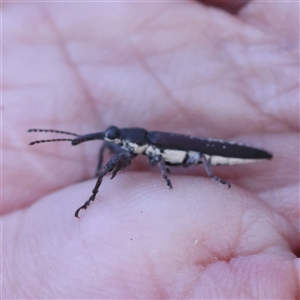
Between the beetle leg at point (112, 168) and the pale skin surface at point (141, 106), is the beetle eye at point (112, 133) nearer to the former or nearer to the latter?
the beetle leg at point (112, 168)

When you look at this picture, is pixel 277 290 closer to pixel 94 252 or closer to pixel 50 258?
pixel 94 252

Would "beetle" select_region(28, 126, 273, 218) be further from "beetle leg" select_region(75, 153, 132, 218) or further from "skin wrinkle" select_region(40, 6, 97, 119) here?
"skin wrinkle" select_region(40, 6, 97, 119)

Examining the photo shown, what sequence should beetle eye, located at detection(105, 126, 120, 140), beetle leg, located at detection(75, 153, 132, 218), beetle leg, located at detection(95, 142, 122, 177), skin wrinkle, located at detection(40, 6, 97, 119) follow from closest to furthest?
beetle leg, located at detection(75, 153, 132, 218) < beetle eye, located at detection(105, 126, 120, 140) < beetle leg, located at detection(95, 142, 122, 177) < skin wrinkle, located at detection(40, 6, 97, 119)

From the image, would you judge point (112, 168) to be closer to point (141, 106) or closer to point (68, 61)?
point (141, 106)

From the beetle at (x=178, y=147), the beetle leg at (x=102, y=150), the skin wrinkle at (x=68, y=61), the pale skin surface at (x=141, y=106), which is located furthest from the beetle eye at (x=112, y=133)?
the skin wrinkle at (x=68, y=61)

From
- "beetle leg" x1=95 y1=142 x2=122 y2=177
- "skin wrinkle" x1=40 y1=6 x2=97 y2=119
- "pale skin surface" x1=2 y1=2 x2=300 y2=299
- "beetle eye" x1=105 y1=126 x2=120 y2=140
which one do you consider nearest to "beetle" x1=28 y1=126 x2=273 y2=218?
"beetle eye" x1=105 y1=126 x2=120 y2=140

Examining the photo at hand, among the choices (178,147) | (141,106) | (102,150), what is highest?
(141,106)

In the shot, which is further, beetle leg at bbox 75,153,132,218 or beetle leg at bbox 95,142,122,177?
beetle leg at bbox 95,142,122,177

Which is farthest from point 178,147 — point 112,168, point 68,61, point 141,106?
point 68,61
